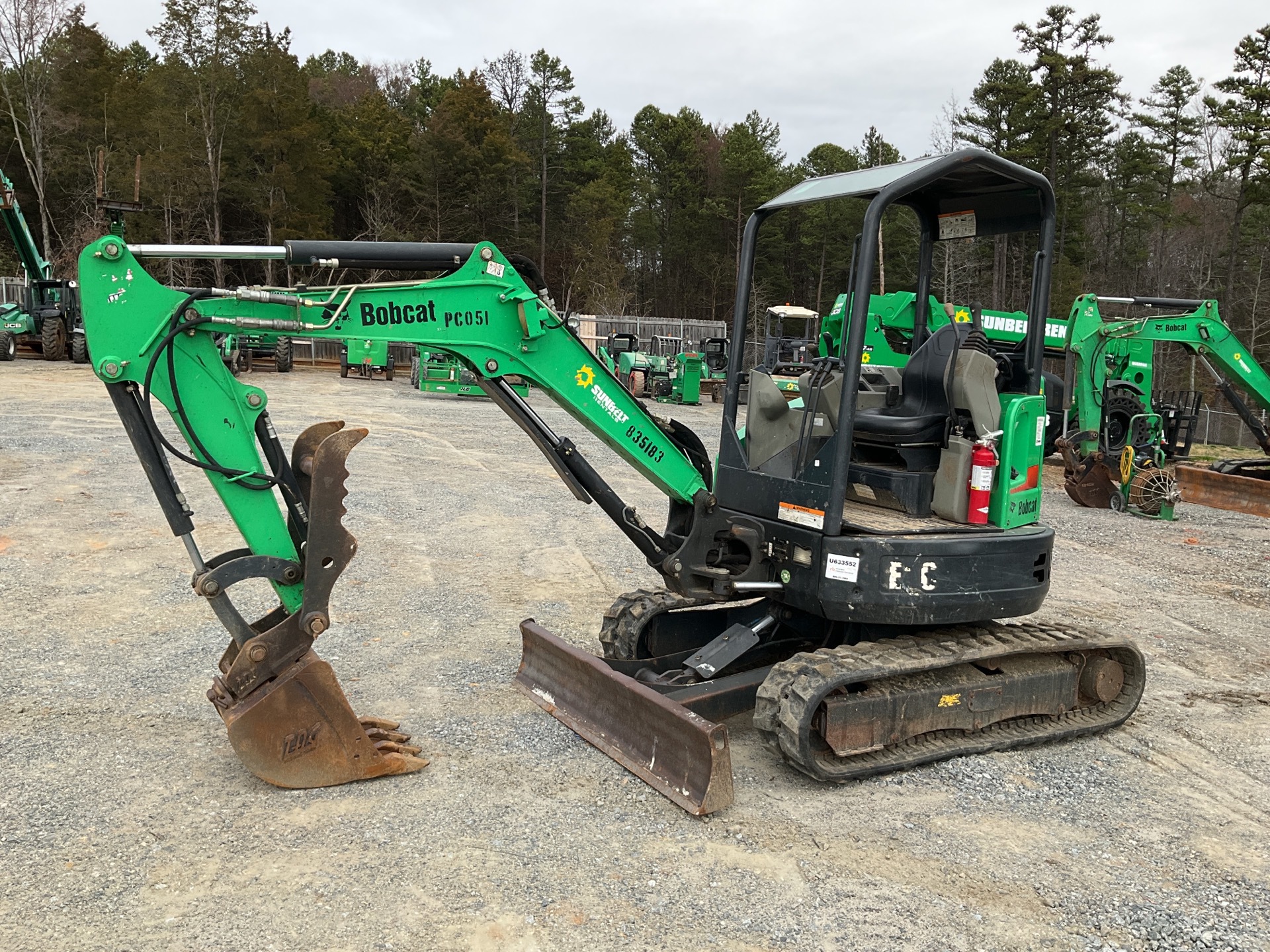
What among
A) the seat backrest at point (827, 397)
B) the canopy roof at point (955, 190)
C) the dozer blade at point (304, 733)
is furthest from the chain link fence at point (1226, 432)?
the dozer blade at point (304, 733)

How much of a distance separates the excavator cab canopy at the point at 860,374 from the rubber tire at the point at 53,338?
26522mm

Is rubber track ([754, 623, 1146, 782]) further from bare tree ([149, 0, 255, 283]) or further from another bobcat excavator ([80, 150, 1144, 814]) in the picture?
bare tree ([149, 0, 255, 283])

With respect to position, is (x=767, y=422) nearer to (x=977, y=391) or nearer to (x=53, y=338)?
(x=977, y=391)

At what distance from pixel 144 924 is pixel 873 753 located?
3.21 m

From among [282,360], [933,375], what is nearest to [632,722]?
[933,375]

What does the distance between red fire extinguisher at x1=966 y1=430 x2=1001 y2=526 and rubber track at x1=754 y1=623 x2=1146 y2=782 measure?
65 centimetres

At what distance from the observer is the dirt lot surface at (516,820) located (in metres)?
3.52

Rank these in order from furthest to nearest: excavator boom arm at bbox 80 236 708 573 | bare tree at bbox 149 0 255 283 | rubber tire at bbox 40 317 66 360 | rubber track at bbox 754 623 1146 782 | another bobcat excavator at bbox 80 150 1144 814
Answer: bare tree at bbox 149 0 255 283, rubber tire at bbox 40 317 66 360, rubber track at bbox 754 623 1146 782, another bobcat excavator at bbox 80 150 1144 814, excavator boom arm at bbox 80 236 708 573

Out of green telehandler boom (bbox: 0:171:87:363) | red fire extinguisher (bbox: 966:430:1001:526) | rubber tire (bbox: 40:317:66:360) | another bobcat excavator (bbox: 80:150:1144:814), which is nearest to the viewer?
another bobcat excavator (bbox: 80:150:1144:814)

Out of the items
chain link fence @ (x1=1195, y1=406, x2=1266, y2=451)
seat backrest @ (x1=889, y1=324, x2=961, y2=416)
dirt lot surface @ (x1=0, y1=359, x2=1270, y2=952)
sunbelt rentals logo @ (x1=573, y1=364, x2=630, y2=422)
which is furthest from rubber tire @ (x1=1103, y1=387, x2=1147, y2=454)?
chain link fence @ (x1=1195, y1=406, x2=1266, y2=451)

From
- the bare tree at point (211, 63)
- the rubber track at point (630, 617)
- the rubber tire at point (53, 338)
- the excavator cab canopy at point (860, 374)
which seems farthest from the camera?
the bare tree at point (211, 63)

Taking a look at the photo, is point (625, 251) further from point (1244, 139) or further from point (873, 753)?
point (873, 753)

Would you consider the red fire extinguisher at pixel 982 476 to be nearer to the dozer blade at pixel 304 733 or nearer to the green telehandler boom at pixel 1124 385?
the dozer blade at pixel 304 733

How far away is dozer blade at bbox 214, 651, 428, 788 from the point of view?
14.1ft
